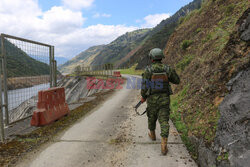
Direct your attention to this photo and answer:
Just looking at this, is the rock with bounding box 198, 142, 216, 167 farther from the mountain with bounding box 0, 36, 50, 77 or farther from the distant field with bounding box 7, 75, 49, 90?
the mountain with bounding box 0, 36, 50, 77

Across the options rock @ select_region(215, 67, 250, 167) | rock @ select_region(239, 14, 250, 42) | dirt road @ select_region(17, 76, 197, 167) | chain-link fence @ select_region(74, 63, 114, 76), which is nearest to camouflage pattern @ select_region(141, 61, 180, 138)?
dirt road @ select_region(17, 76, 197, 167)

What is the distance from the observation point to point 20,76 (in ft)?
15.6

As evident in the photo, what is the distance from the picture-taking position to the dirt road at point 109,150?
294 cm

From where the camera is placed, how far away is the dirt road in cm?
294

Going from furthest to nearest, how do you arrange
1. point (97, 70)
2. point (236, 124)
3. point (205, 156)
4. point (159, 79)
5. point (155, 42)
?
point (155, 42) → point (97, 70) → point (159, 79) → point (205, 156) → point (236, 124)

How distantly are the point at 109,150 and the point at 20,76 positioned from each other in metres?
3.52

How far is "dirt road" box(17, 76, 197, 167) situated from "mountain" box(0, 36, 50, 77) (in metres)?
2.24

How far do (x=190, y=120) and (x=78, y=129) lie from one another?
3.14 metres

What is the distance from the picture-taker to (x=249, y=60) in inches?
104

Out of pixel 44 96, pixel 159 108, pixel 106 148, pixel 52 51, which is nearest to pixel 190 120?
pixel 159 108

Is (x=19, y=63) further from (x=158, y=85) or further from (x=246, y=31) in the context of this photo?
(x=246, y=31)

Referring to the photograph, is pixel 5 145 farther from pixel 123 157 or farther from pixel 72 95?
pixel 72 95

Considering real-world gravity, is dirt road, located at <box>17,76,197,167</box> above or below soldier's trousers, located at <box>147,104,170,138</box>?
below

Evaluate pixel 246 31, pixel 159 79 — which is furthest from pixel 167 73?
pixel 246 31
